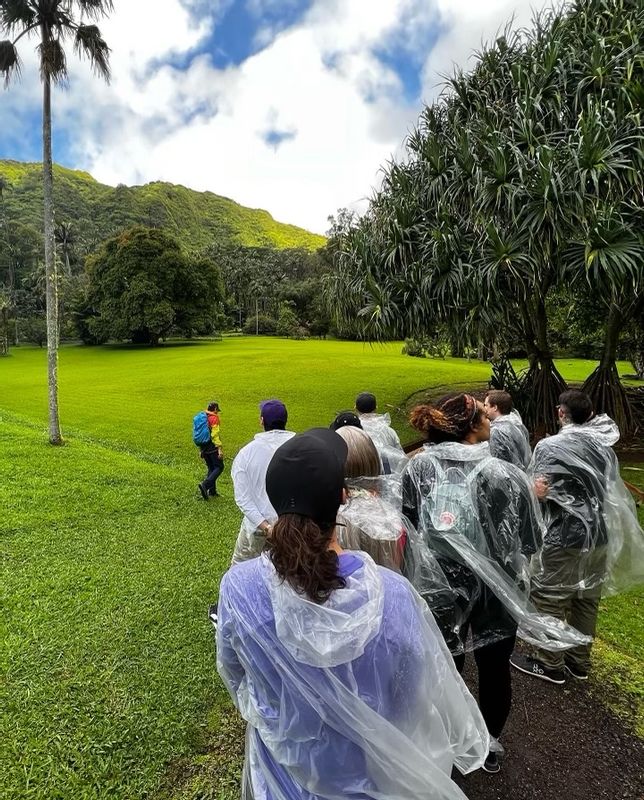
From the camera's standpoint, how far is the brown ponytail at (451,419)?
250 cm

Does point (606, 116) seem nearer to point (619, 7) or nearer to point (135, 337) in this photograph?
point (619, 7)

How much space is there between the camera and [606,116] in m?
7.93

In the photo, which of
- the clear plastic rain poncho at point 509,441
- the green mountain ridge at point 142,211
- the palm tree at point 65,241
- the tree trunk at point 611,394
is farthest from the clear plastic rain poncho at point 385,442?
the green mountain ridge at point 142,211

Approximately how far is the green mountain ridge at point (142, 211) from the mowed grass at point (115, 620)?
236ft

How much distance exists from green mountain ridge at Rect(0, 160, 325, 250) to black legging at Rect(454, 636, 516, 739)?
7905 cm

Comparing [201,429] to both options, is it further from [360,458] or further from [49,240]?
[49,240]

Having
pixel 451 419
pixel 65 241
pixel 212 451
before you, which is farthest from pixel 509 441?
pixel 65 241

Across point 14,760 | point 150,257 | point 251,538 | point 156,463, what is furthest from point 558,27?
point 150,257

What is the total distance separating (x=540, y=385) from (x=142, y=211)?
317 feet

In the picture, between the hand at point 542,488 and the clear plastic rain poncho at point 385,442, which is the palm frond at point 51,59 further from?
the hand at point 542,488

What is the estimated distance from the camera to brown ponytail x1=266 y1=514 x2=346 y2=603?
1223 mm

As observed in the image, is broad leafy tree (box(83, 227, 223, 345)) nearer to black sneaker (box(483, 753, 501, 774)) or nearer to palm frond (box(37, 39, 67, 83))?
palm frond (box(37, 39, 67, 83))

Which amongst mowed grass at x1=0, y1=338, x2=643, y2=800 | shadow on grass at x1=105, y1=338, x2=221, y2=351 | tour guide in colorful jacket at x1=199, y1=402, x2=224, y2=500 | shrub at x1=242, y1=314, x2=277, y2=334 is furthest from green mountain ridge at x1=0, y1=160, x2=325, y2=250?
tour guide in colorful jacket at x1=199, y1=402, x2=224, y2=500

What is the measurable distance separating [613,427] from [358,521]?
2.29m
